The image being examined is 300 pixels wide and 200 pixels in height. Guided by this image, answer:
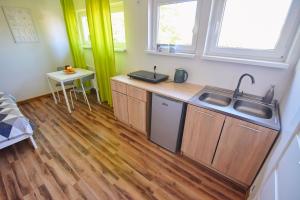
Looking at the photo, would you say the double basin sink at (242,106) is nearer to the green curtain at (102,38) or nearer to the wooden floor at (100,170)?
the wooden floor at (100,170)

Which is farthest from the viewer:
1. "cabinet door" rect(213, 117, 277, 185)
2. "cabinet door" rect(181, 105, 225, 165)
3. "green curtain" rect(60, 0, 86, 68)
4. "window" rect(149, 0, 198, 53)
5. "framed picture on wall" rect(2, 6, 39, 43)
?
"green curtain" rect(60, 0, 86, 68)

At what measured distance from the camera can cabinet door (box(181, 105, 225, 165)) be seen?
140 cm

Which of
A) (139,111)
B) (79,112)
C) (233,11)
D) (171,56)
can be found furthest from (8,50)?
(233,11)

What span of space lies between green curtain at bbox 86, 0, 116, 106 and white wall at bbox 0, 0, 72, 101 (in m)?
1.38

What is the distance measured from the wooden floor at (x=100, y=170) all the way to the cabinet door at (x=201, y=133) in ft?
0.67

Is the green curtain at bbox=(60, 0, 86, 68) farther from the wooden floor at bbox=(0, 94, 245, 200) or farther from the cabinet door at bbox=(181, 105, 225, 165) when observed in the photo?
the cabinet door at bbox=(181, 105, 225, 165)

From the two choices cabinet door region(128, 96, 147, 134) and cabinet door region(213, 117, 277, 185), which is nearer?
cabinet door region(213, 117, 277, 185)

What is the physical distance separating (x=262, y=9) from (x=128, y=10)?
69.3 inches

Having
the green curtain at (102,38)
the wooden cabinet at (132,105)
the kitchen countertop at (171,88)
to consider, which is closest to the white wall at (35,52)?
the green curtain at (102,38)

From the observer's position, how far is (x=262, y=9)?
53.8 inches

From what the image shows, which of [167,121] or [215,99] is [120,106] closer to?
[167,121]

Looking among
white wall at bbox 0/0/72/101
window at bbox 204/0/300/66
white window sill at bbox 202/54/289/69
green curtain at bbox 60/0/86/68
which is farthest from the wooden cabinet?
white wall at bbox 0/0/72/101

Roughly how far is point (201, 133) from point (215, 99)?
0.47m

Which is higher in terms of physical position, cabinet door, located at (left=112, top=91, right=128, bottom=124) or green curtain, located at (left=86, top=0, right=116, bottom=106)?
green curtain, located at (left=86, top=0, right=116, bottom=106)
